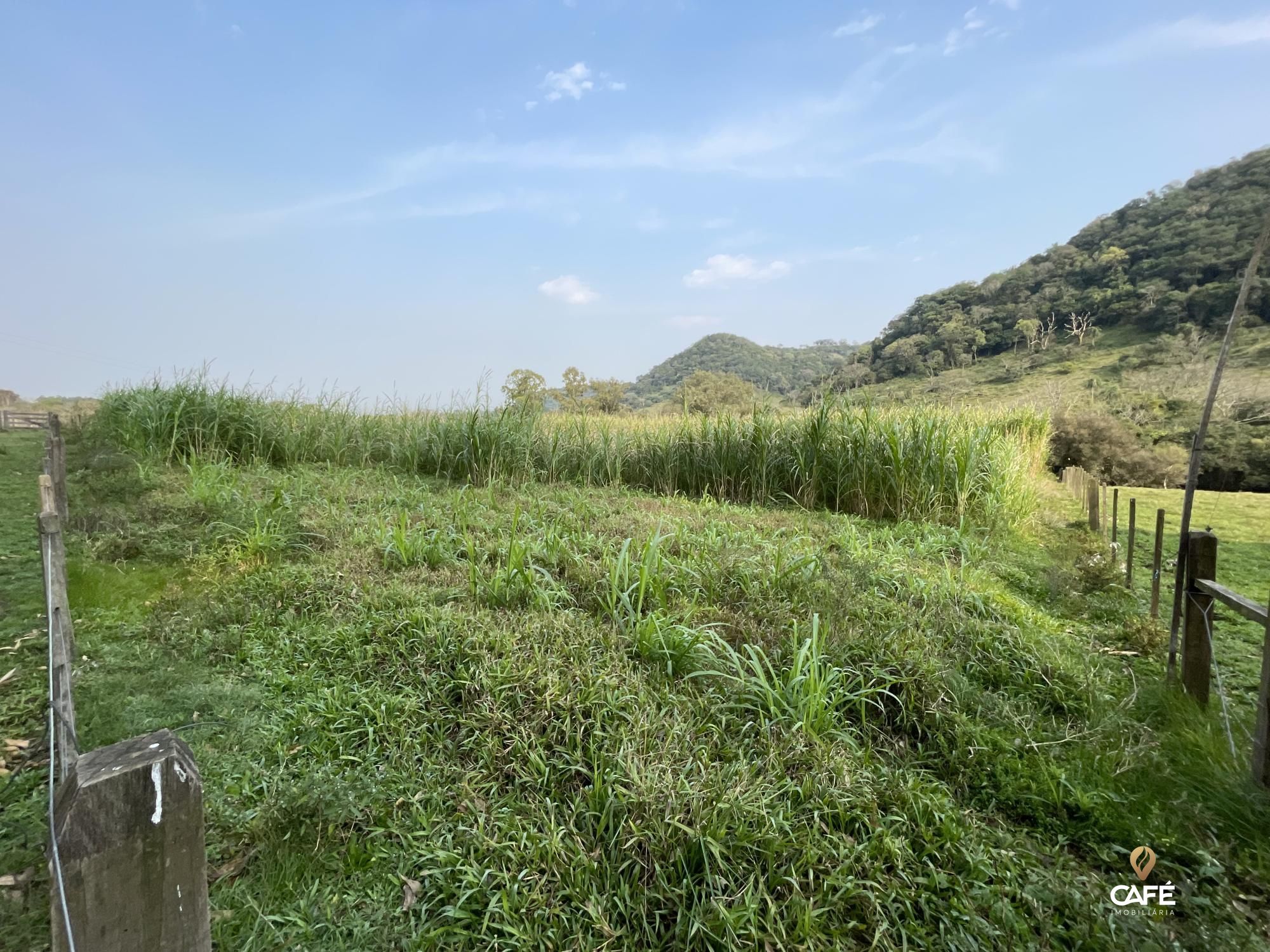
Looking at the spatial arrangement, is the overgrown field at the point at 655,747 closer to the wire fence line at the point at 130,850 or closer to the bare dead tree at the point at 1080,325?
the wire fence line at the point at 130,850

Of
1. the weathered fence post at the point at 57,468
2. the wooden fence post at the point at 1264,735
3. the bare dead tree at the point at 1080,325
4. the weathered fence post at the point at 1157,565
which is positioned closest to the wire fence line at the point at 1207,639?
the wooden fence post at the point at 1264,735

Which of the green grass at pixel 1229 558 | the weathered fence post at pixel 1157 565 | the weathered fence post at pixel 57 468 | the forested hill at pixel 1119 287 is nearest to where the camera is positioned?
the green grass at pixel 1229 558

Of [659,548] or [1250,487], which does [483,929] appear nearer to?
[659,548]

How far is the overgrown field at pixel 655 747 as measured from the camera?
58.9 inches

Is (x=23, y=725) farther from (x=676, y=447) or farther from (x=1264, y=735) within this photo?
(x=676, y=447)

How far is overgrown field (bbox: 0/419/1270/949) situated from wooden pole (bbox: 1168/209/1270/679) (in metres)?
0.35

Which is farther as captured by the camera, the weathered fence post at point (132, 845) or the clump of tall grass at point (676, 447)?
the clump of tall grass at point (676, 447)

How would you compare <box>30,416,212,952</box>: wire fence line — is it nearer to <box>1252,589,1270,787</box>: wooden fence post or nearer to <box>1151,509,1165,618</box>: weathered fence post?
<box>1252,589,1270,787</box>: wooden fence post

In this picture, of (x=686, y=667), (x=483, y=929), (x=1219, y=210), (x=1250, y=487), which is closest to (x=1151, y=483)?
(x=1250, y=487)

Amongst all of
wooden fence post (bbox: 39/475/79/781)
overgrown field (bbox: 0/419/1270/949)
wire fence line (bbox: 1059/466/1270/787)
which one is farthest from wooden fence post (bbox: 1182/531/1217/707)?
wooden fence post (bbox: 39/475/79/781)

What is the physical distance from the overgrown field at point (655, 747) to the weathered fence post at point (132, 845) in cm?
82

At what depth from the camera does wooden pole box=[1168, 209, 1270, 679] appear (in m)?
1.80

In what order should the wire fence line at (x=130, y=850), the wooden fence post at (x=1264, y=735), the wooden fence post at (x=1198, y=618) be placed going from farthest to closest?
the wooden fence post at (x=1198, y=618) → the wooden fence post at (x=1264, y=735) → the wire fence line at (x=130, y=850)

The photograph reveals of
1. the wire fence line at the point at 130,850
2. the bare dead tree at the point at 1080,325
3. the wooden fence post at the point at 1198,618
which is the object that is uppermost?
the bare dead tree at the point at 1080,325
